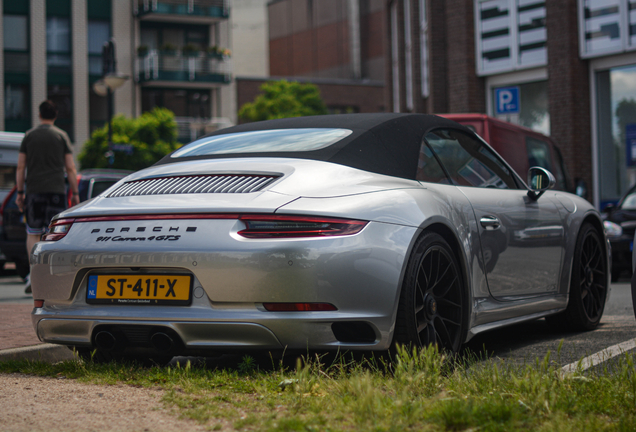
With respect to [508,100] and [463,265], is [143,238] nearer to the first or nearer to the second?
[463,265]

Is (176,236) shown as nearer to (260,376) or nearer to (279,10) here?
(260,376)

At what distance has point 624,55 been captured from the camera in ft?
58.3

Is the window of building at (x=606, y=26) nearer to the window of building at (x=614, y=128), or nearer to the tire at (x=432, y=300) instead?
the window of building at (x=614, y=128)

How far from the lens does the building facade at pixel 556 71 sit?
17797 mm

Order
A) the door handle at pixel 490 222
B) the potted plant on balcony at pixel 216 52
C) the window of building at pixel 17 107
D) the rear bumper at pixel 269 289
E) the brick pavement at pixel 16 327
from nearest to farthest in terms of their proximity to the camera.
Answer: the rear bumper at pixel 269 289, the door handle at pixel 490 222, the brick pavement at pixel 16 327, the window of building at pixel 17 107, the potted plant on balcony at pixel 216 52

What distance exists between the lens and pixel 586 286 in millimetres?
5852

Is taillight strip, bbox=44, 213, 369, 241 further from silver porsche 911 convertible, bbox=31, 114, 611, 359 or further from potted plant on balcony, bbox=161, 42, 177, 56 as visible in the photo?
potted plant on balcony, bbox=161, 42, 177, 56

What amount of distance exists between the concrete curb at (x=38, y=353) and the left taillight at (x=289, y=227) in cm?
188

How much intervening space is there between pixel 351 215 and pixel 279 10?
73.6 metres

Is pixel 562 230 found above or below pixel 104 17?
below

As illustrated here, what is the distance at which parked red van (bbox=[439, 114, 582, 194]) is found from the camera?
33.4 ft

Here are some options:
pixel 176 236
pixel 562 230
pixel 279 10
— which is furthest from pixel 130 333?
pixel 279 10

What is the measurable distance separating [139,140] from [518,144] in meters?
27.0

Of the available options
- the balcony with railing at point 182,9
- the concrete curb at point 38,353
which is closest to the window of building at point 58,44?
the balcony with railing at point 182,9
